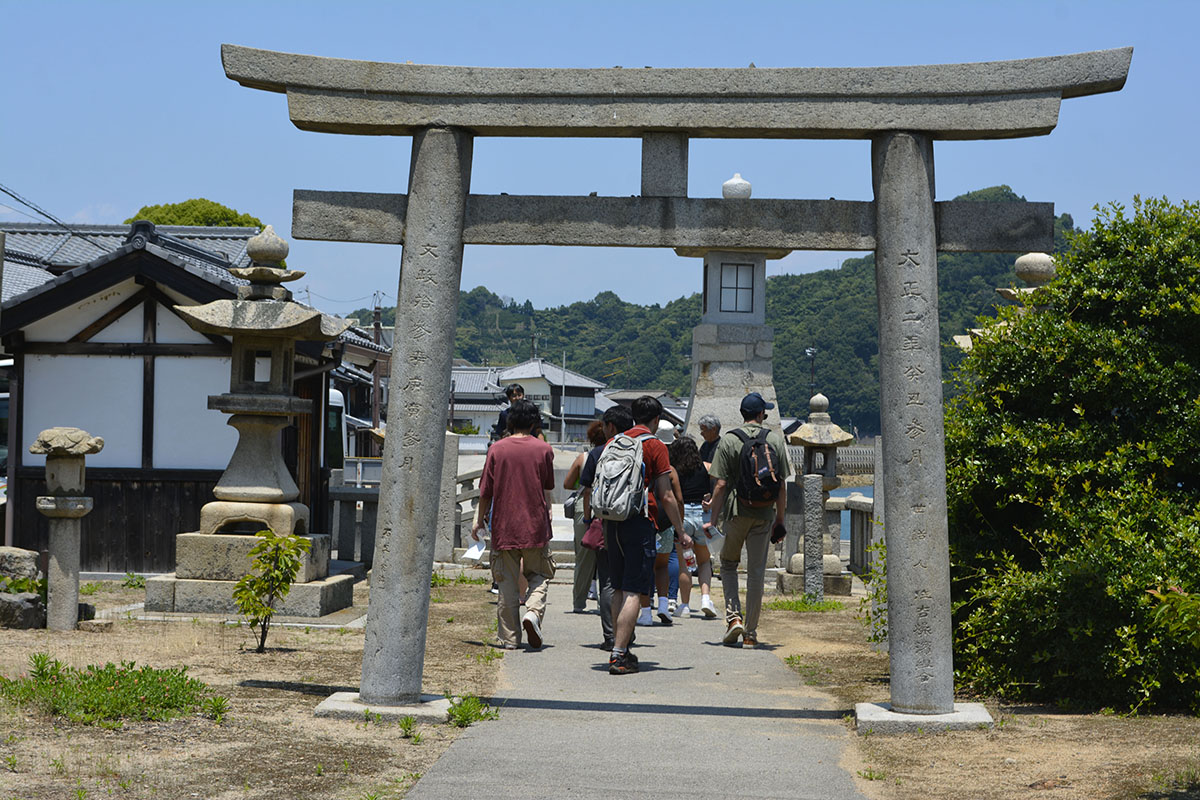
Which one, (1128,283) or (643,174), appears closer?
(643,174)

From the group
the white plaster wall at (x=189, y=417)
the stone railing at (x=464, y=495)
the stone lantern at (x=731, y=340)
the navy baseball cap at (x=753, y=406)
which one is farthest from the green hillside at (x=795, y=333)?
the navy baseball cap at (x=753, y=406)

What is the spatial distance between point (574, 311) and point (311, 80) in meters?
138

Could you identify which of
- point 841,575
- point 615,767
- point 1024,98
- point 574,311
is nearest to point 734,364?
point 841,575

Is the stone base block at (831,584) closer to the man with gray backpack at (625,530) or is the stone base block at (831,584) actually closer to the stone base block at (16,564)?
the man with gray backpack at (625,530)

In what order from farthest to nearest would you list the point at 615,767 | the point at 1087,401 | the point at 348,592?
the point at 348,592
the point at 1087,401
the point at 615,767

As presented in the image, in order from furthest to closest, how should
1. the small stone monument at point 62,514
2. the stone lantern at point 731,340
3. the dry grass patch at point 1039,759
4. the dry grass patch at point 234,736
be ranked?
the stone lantern at point 731,340 < the small stone monument at point 62,514 < the dry grass patch at point 1039,759 < the dry grass patch at point 234,736

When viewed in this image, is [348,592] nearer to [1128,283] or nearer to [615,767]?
[615,767]

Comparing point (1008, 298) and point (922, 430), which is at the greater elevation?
point (1008, 298)

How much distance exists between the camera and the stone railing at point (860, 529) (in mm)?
15125

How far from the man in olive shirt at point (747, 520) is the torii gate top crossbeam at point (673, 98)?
323 centimetres

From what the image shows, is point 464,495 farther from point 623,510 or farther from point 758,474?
point 623,510

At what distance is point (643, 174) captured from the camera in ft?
22.0

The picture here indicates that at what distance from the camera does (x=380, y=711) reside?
642 centimetres

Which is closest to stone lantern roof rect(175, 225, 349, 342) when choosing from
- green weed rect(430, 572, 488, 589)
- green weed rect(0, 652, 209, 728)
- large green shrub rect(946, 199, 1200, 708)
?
green weed rect(430, 572, 488, 589)
